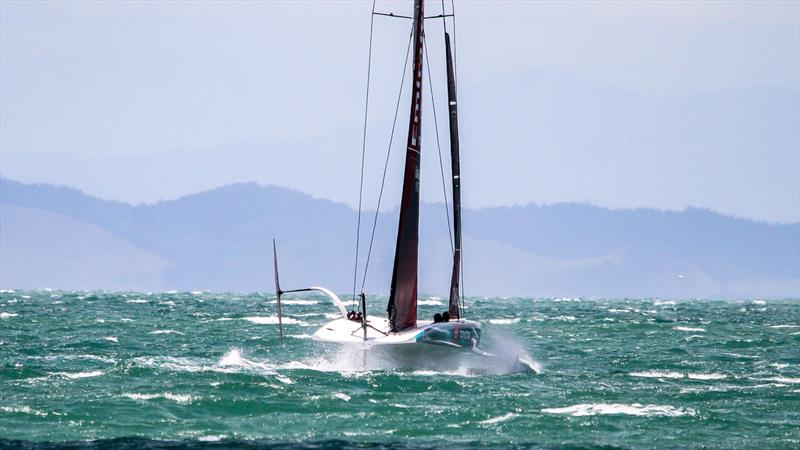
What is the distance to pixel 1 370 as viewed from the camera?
121ft

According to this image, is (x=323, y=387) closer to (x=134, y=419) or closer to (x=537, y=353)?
(x=134, y=419)

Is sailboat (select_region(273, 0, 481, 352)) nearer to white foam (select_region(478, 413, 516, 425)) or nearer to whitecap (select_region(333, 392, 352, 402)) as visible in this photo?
whitecap (select_region(333, 392, 352, 402))

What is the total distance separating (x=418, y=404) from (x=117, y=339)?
26.5 meters

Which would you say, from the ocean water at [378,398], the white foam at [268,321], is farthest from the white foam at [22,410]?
the white foam at [268,321]

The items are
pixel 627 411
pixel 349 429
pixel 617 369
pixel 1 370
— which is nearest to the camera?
pixel 349 429

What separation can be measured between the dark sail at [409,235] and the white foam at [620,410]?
8.42 meters

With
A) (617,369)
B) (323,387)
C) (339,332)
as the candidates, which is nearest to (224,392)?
(323,387)

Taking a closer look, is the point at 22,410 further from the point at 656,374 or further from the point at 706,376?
the point at 706,376

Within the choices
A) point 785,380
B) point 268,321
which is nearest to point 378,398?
point 785,380

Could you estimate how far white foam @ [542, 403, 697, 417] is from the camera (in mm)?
29516

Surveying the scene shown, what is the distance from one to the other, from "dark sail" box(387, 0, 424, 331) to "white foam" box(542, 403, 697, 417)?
8418 mm

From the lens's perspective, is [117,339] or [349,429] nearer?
[349,429]

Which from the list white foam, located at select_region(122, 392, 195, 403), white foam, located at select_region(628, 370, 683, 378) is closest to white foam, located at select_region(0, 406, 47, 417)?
white foam, located at select_region(122, 392, 195, 403)

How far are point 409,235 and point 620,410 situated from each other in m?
10.3
